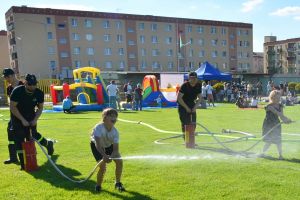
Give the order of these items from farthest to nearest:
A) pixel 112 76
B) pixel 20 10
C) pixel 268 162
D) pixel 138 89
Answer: pixel 20 10, pixel 112 76, pixel 138 89, pixel 268 162

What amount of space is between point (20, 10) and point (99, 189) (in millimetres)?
55945

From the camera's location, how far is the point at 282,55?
106 meters

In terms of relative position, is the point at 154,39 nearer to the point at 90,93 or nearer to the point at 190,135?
the point at 90,93

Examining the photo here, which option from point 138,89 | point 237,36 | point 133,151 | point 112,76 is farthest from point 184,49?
point 133,151

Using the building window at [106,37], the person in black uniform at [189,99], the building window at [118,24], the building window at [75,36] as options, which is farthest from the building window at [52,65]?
the person in black uniform at [189,99]

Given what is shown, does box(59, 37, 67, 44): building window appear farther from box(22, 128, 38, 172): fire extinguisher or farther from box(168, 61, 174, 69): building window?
box(22, 128, 38, 172): fire extinguisher

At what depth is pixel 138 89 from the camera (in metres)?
22.2

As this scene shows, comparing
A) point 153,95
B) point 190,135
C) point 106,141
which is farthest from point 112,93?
point 106,141

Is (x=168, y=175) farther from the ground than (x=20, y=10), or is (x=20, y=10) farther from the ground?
(x=20, y=10)

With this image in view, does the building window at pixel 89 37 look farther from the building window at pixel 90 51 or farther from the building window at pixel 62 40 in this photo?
the building window at pixel 62 40

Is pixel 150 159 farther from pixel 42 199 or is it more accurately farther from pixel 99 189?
pixel 42 199

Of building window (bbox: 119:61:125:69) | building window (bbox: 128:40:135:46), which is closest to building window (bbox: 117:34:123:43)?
building window (bbox: 128:40:135:46)

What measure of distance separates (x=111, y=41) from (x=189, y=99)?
55.0 metres

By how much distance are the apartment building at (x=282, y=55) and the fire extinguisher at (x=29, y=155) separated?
10184 centimetres
